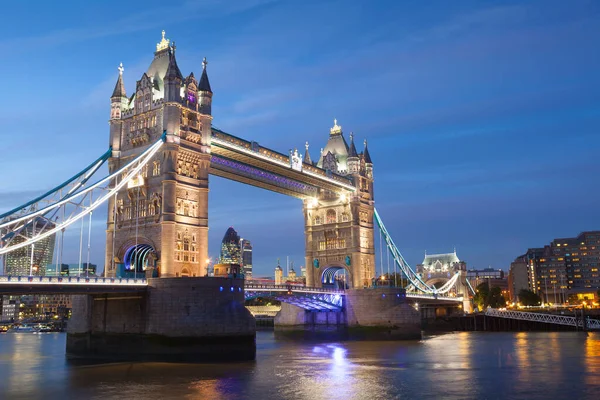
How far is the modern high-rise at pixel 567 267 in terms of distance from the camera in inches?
6909

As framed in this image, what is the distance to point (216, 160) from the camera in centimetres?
5844

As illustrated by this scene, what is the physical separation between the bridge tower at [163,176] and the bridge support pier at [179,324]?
469 cm

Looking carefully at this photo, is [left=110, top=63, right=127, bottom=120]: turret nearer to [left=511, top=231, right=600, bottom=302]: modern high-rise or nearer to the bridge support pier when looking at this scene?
the bridge support pier

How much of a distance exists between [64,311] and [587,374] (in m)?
128

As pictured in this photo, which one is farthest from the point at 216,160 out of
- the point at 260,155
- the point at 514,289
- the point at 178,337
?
the point at 514,289

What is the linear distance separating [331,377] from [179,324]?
12357 mm

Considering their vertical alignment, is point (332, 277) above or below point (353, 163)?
below

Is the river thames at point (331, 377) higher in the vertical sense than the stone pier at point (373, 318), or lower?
lower

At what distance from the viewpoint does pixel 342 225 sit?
79750mm

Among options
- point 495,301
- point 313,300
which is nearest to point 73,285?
point 313,300

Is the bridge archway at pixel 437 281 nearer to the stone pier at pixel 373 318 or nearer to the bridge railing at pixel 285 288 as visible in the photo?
the stone pier at pixel 373 318

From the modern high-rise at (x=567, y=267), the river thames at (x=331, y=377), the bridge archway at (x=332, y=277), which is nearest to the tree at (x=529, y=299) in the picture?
the modern high-rise at (x=567, y=267)

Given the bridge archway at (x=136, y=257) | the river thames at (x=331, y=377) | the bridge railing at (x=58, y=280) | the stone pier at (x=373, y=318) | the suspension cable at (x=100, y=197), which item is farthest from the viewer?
the stone pier at (x=373, y=318)

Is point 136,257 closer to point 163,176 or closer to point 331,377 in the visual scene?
point 163,176
